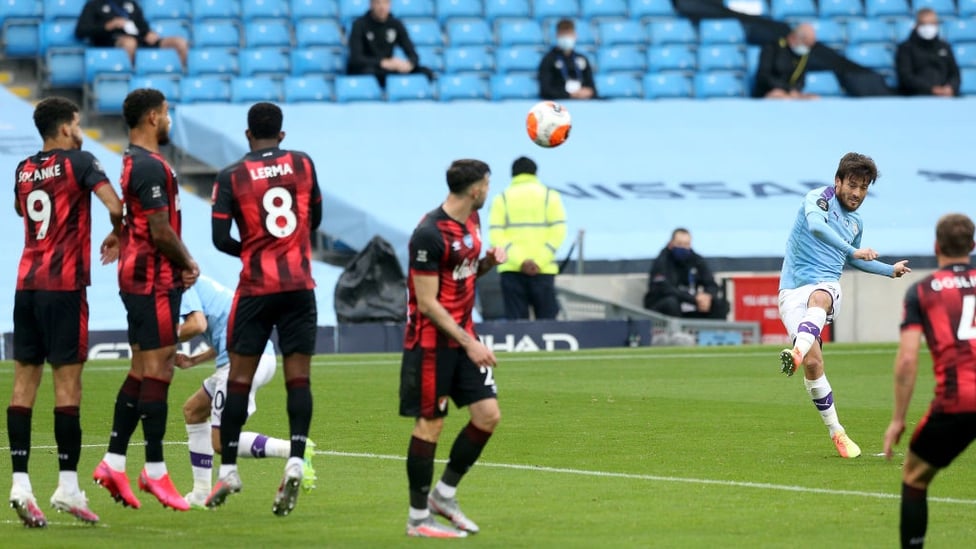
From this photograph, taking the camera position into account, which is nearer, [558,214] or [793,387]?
[793,387]

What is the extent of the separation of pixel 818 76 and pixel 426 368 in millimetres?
20801

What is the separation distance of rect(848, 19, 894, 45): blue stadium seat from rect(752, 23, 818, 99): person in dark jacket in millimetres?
2345

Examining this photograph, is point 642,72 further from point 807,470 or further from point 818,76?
point 807,470

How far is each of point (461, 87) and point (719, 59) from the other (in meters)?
4.45

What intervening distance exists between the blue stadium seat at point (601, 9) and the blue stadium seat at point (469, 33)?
6.02 ft

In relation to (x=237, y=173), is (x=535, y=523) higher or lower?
lower

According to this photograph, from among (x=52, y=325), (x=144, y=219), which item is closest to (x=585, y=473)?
(x=144, y=219)

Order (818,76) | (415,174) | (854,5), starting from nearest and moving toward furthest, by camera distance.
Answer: (415,174), (818,76), (854,5)

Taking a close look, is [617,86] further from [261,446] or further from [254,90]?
[261,446]

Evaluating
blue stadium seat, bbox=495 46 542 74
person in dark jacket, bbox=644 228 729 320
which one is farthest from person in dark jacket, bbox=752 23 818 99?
person in dark jacket, bbox=644 228 729 320

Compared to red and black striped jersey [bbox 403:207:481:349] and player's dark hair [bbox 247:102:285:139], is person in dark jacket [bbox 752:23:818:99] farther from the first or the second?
red and black striped jersey [bbox 403:207:481:349]

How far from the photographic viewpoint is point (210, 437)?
380 inches

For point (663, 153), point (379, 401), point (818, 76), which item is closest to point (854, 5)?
point (818, 76)

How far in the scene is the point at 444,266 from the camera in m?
8.35
